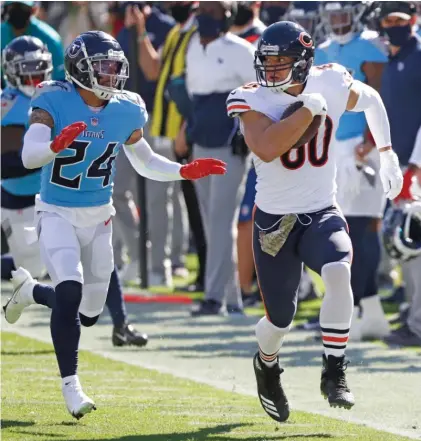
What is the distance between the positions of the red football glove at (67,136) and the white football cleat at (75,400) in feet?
3.45

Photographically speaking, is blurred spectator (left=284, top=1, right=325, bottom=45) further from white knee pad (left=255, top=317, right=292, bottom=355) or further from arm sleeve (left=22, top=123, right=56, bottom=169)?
white knee pad (left=255, top=317, right=292, bottom=355)

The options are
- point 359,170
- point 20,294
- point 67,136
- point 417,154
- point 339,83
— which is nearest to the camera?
point 67,136

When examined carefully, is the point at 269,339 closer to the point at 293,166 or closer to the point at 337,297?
the point at 337,297

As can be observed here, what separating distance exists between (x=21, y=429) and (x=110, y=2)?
719 centimetres

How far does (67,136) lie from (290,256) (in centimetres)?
114

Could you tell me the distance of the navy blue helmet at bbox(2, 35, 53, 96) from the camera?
8.89 metres

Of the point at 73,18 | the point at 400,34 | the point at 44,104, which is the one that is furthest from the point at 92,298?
the point at 73,18

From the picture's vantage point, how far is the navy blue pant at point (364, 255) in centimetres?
922

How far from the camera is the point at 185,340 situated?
9.45 meters

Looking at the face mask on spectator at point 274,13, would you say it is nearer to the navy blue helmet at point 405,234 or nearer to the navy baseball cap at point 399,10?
the navy baseball cap at point 399,10

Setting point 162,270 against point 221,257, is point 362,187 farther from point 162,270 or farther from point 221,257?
point 162,270

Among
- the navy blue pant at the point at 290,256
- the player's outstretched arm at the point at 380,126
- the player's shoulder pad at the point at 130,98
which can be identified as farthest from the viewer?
the player's shoulder pad at the point at 130,98

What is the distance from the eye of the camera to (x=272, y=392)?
670 centimetres

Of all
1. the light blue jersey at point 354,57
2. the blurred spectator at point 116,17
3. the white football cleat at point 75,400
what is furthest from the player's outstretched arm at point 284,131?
the blurred spectator at point 116,17
